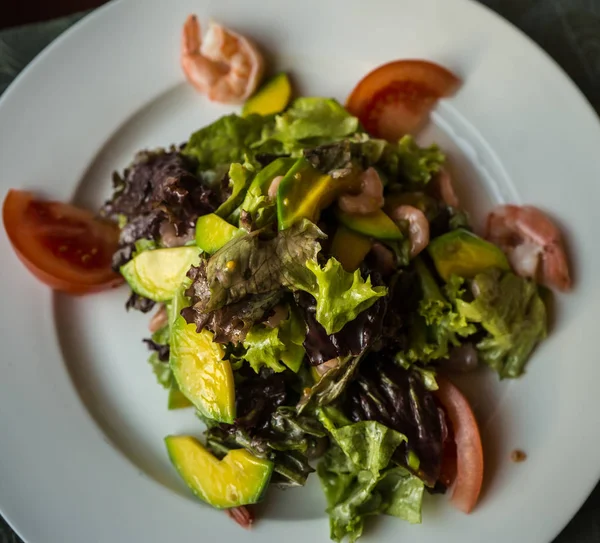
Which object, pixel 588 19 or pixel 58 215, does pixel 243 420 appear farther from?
pixel 588 19

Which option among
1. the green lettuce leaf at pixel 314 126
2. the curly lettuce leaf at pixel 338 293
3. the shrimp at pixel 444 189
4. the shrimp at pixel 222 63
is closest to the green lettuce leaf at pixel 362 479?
the curly lettuce leaf at pixel 338 293

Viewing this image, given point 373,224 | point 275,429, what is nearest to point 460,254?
point 373,224

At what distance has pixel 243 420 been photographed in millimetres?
2176

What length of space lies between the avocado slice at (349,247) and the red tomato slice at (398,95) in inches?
25.8

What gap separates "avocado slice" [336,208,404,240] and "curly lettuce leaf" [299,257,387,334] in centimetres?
25

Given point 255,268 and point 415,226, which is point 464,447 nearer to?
point 415,226

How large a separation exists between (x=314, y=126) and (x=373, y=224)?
575mm

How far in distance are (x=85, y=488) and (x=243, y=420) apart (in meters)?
0.75

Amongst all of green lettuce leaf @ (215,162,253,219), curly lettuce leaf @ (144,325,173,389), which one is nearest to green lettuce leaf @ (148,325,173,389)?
curly lettuce leaf @ (144,325,173,389)

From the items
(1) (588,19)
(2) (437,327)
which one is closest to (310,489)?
(2) (437,327)

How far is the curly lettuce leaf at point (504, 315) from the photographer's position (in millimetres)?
2213

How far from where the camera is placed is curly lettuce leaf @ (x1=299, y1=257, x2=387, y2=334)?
1.86 metres

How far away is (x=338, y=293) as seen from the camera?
190 centimetres

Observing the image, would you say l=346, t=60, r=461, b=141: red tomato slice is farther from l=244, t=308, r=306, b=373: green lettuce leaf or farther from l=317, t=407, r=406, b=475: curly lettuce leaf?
l=317, t=407, r=406, b=475: curly lettuce leaf
